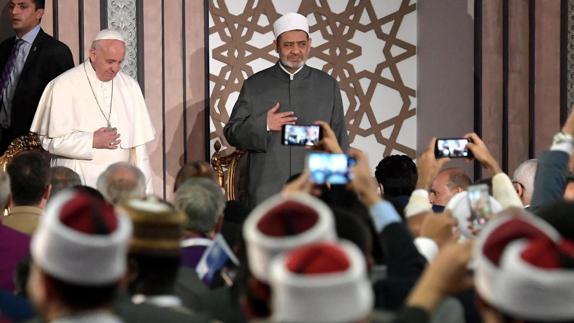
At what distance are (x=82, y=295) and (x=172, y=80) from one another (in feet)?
19.3

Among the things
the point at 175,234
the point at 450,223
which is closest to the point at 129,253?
the point at 175,234

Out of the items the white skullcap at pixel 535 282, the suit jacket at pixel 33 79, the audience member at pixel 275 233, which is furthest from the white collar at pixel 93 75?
the white skullcap at pixel 535 282

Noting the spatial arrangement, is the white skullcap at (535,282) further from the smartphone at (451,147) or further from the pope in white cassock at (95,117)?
the pope in white cassock at (95,117)

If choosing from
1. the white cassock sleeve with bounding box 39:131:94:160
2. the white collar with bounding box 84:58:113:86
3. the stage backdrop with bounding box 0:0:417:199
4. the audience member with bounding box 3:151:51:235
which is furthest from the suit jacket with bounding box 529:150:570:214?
the stage backdrop with bounding box 0:0:417:199

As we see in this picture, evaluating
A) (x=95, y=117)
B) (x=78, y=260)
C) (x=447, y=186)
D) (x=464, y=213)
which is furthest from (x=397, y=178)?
(x=78, y=260)

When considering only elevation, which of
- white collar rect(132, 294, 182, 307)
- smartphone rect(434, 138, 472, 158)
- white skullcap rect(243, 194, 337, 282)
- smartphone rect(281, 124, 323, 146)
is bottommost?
white collar rect(132, 294, 182, 307)

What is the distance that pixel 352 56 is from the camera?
8.52m

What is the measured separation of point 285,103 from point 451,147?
73.4 inches

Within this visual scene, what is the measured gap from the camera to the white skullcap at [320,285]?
187cm

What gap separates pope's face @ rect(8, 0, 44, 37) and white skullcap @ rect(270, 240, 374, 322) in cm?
529

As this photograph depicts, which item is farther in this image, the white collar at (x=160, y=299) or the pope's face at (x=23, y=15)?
the pope's face at (x=23, y=15)

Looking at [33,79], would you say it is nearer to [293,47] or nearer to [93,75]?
[93,75]

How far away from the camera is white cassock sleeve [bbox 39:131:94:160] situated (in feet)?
21.8

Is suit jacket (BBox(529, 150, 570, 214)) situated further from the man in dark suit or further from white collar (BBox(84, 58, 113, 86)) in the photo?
the man in dark suit
